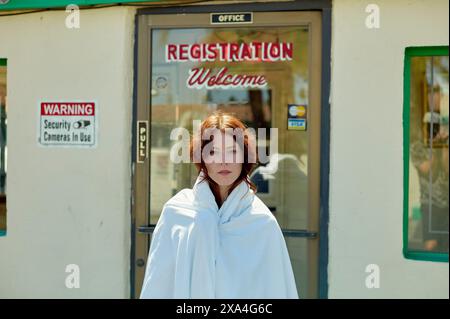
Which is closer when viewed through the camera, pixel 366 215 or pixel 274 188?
pixel 366 215

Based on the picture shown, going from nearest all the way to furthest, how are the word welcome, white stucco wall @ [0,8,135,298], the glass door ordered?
the glass door < white stucco wall @ [0,8,135,298] < the word welcome

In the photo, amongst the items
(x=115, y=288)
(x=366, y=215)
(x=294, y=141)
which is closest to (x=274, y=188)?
(x=294, y=141)

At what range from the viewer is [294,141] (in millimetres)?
4301

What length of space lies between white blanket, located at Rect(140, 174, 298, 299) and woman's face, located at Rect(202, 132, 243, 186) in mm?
68

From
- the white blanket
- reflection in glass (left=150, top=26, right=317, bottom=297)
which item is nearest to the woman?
the white blanket

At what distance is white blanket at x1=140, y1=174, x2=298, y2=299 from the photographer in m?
2.21

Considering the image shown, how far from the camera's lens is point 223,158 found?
2287 millimetres

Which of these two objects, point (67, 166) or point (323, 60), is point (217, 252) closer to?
point (323, 60)

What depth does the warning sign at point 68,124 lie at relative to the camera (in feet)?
13.7

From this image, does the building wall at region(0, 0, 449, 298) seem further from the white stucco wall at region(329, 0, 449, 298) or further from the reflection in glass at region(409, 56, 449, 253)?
the reflection in glass at region(409, 56, 449, 253)

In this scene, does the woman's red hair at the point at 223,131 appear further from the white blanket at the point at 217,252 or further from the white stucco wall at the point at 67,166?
the white stucco wall at the point at 67,166

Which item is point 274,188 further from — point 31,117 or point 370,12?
point 31,117

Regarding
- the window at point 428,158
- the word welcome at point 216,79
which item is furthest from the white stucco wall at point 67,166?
the window at point 428,158

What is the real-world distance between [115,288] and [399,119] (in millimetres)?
2553
